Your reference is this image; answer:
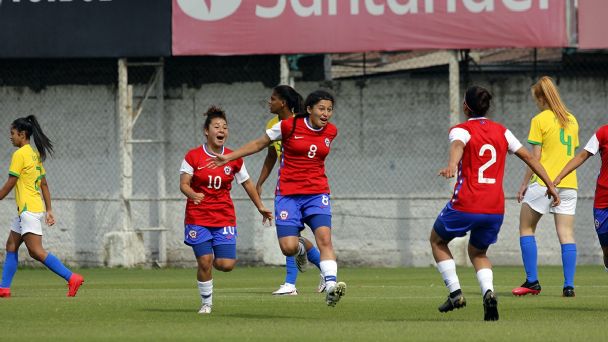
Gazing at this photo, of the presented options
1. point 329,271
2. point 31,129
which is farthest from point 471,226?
point 31,129

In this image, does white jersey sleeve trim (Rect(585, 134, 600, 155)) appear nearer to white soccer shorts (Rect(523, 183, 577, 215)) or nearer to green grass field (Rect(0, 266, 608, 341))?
green grass field (Rect(0, 266, 608, 341))

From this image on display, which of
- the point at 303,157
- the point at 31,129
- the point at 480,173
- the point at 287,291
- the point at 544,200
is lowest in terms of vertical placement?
the point at 287,291

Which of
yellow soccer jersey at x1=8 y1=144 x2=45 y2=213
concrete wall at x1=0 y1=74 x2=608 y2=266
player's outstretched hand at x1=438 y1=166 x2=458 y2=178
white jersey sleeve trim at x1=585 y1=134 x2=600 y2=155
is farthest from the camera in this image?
concrete wall at x1=0 y1=74 x2=608 y2=266

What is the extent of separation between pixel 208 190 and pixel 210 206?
16 centimetres

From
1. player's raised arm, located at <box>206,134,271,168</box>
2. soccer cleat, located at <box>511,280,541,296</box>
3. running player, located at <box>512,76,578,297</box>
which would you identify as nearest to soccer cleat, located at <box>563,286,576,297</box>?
running player, located at <box>512,76,578,297</box>

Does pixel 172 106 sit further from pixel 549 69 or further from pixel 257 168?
pixel 549 69

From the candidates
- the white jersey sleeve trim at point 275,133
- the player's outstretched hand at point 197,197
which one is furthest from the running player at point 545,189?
the player's outstretched hand at point 197,197

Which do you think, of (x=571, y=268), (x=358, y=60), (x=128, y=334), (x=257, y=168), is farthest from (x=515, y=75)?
(x=128, y=334)

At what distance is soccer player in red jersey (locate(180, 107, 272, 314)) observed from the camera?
40.0ft

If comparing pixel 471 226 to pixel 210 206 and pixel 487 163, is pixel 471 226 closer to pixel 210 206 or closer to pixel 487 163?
pixel 487 163

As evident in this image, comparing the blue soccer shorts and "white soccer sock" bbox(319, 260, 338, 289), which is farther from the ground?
the blue soccer shorts

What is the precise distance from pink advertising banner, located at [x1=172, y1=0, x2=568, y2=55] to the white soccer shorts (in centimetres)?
623

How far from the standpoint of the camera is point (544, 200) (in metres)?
14.0

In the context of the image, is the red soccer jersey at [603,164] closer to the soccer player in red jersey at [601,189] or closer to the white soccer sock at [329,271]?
the soccer player in red jersey at [601,189]
